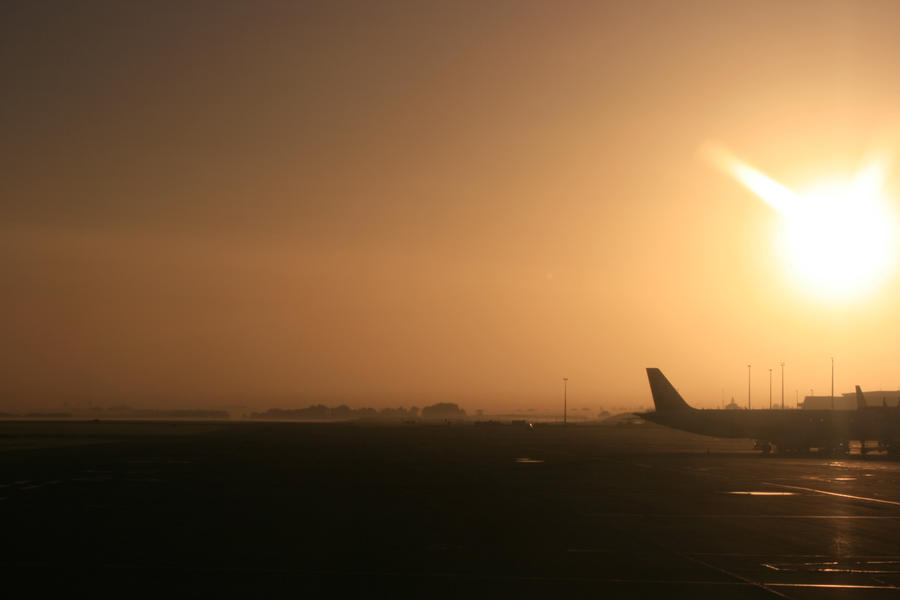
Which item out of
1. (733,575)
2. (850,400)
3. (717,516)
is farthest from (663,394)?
(850,400)

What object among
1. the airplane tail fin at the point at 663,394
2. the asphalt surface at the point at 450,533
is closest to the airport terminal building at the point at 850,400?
the airplane tail fin at the point at 663,394

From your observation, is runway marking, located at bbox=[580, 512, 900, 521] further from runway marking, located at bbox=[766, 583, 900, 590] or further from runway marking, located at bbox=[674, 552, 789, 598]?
runway marking, located at bbox=[766, 583, 900, 590]

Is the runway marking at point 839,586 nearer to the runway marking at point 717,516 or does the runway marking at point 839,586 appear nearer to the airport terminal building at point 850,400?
the runway marking at point 717,516

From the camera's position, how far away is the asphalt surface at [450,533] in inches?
613

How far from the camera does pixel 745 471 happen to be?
4784 centimetres

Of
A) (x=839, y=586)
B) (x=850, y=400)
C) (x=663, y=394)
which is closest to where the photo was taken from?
(x=839, y=586)

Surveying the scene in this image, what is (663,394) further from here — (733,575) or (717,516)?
(733,575)

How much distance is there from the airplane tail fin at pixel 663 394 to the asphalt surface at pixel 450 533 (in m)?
34.8

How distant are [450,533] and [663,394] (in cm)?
6221

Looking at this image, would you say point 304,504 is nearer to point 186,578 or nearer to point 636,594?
point 186,578

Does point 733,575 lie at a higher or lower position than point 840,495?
higher

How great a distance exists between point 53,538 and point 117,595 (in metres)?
7.54

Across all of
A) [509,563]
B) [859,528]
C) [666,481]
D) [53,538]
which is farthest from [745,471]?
[53,538]

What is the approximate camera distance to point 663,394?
80125 millimetres
